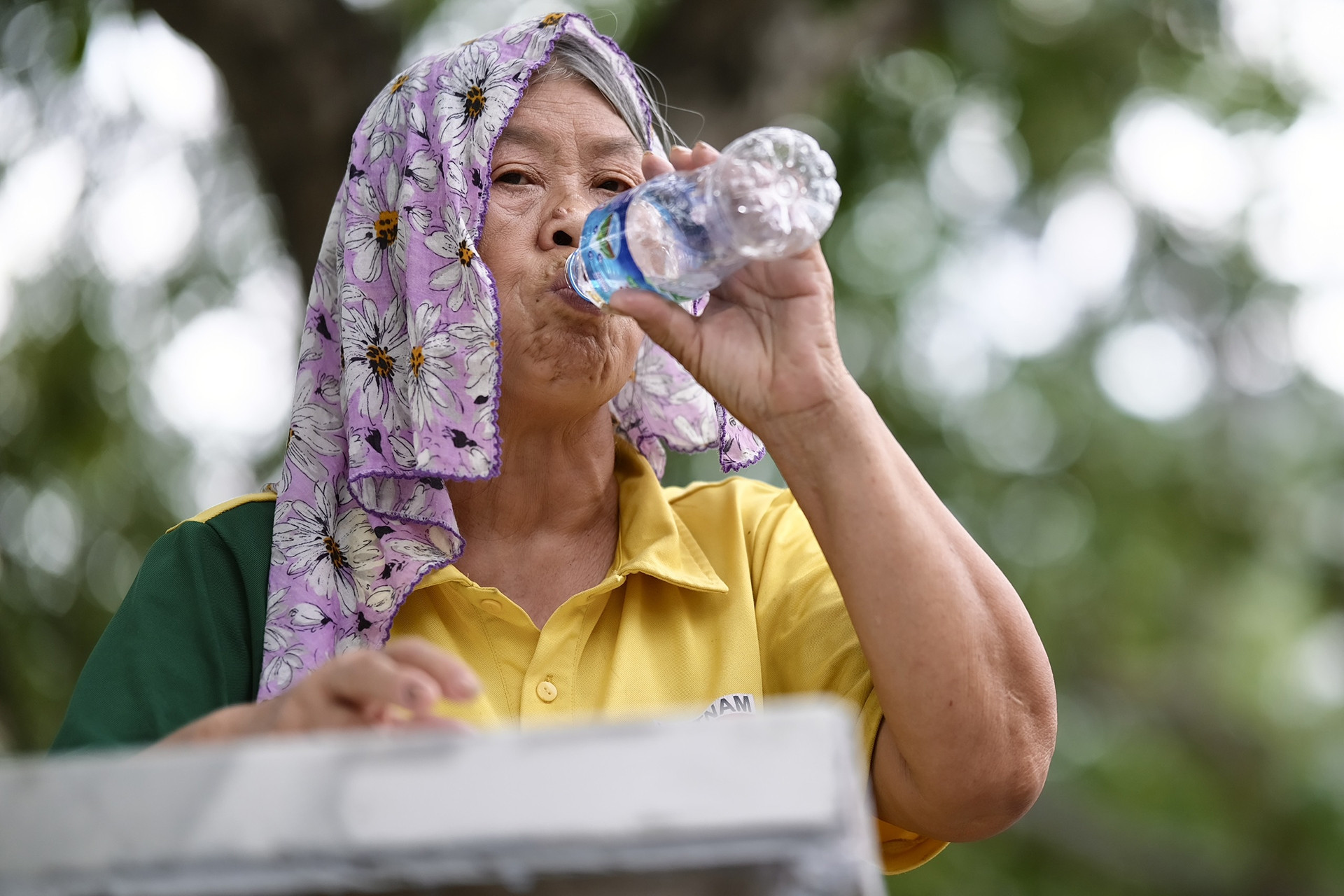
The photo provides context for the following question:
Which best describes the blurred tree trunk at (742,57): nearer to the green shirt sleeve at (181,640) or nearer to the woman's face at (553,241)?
the woman's face at (553,241)

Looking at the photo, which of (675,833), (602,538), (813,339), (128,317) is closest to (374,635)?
(602,538)

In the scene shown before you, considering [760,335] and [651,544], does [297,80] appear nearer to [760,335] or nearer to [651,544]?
[651,544]

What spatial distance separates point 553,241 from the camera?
2.02 meters

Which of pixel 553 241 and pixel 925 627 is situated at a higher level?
pixel 553 241

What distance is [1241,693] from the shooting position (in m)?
11.2

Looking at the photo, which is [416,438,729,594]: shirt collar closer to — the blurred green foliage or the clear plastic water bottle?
the clear plastic water bottle

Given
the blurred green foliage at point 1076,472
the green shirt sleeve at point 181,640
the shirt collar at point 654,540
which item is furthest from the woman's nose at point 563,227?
the blurred green foliage at point 1076,472

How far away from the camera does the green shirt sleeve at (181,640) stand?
1.66 m

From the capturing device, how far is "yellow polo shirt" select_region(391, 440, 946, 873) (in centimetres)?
184

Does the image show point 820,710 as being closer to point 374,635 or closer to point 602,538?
point 374,635

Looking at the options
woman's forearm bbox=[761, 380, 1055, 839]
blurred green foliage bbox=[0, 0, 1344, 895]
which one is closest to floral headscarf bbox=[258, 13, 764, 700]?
woman's forearm bbox=[761, 380, 1055, 839]

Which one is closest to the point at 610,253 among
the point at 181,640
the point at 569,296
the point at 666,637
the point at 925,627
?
the point at 569,296

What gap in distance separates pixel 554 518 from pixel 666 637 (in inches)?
11.8

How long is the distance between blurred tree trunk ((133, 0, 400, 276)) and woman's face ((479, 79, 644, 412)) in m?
1.96
